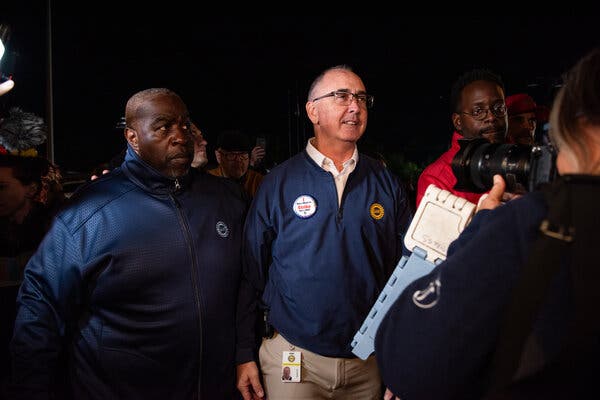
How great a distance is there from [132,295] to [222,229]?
1.73 feet

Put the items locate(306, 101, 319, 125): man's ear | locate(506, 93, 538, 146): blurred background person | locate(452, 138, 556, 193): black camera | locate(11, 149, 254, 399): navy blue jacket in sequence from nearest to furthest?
locate(452, 138, 556, 193): black camera, locate(11, 149, 254, 399): navy blue jacket, locate(306, 101, 319, 125): man's ear, locate(506, 93, 538, 146): blurred background person

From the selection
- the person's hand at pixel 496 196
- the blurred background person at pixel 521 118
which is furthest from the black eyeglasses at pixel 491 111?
the person's hand at pixel 496 196

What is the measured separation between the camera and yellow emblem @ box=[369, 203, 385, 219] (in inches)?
95.5

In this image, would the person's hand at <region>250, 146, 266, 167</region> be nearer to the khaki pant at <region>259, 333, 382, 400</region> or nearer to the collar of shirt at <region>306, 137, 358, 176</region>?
the collar of shirt at <region>306, 137, 358, 176</region>

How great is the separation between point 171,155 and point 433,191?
4.25 feet

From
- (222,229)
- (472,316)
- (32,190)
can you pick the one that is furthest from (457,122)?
(32,190)

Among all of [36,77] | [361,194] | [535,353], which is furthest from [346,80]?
[36,77]

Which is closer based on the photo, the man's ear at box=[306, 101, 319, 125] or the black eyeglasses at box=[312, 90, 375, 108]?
the black eyeglasses at box=[312, 90, 375, 108]

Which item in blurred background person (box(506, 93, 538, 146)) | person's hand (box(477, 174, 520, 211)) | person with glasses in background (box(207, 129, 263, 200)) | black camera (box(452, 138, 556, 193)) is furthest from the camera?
person with glasses in background (box(207, 129, 263, 200))

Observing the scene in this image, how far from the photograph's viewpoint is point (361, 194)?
246 cm

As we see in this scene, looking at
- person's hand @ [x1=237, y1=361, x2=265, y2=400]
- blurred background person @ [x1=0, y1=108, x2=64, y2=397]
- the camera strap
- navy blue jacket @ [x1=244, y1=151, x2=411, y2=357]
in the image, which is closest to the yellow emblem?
navy blue jacket @ [x1=244, y1=151, x2=411, y2=357]

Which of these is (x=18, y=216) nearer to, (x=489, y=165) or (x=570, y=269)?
(x=489, y=165)

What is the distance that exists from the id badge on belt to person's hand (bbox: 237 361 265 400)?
0.46ft

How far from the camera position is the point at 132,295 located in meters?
2.03
